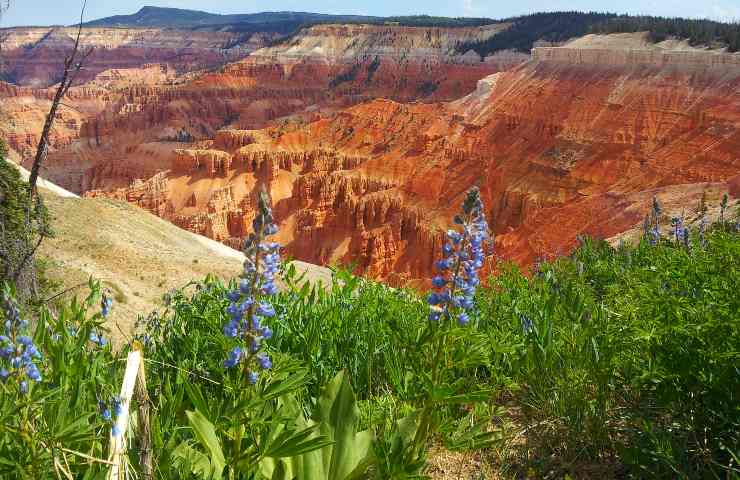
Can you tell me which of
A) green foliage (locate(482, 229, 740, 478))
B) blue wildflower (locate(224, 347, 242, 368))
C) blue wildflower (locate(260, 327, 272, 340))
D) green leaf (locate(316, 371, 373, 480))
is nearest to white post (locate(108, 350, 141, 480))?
blue wildflower (locate(224, 347, 242, 368))

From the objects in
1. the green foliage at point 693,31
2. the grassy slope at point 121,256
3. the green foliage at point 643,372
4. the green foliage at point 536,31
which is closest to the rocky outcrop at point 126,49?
the green foliage at point 536,31

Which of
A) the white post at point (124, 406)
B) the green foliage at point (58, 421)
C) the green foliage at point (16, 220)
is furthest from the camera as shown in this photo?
the green foliage at point (16, 220)

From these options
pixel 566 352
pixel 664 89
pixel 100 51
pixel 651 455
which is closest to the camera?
pixel 651 455

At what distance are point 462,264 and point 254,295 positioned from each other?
1.01 metres

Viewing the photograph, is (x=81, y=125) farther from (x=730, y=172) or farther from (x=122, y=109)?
(x=730, y=172)

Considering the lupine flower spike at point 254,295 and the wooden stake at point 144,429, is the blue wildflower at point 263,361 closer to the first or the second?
the lupine flower spike at point 254,295

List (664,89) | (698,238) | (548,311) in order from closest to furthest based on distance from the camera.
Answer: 1. (548,311)
2. (698,238)
3. (664,89)

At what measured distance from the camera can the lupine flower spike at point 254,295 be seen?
240 cm

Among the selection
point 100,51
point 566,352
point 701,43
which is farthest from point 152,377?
point 100,51

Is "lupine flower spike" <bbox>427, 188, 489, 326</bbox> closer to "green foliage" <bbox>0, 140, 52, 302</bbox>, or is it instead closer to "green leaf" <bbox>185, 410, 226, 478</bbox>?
"green leaf" <bbox>185, 410, 226, 478</bbox>

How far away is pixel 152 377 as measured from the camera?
12.4 feet

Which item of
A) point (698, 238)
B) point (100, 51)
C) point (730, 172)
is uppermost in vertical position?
point (100, 51)

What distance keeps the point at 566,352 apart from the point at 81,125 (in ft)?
371

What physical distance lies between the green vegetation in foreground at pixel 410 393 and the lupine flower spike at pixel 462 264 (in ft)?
0.25
